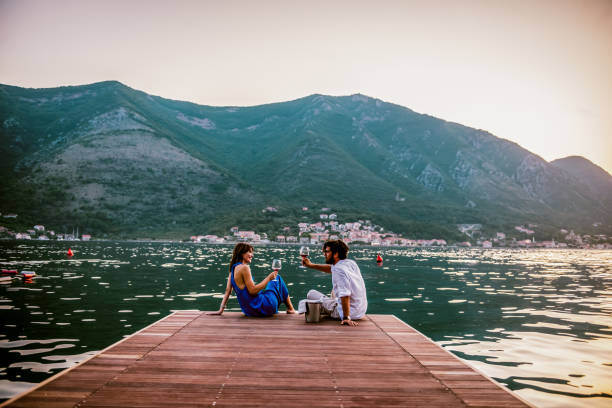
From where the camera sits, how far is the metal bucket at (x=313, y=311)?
10.2 metres

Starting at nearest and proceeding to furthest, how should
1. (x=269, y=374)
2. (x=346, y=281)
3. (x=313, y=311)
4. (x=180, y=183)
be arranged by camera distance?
(x=269, y=374)
(x=346, y=281)
(x=313, y=311)
(x=180, y=183)

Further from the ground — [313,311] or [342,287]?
[342,287]

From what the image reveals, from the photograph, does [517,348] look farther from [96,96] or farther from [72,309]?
[96,96]

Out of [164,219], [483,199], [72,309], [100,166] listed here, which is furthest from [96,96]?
→ [72,309]

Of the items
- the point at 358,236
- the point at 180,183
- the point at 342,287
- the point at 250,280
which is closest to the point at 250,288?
the point at 250,280

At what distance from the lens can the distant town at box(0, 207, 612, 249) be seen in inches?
4374

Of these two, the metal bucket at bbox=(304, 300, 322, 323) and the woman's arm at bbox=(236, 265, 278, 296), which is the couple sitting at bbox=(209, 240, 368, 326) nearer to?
the woman's arm at bbox=(236, 265, 278, 296)

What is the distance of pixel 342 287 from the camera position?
9.94 meters

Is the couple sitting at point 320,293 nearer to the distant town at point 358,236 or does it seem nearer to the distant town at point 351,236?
the distant town at point 358,236

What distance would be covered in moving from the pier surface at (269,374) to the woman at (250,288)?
1.39 metres

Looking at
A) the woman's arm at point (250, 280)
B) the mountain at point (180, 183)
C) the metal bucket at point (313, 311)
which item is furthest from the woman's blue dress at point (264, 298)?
the mountain at point (180, 183)

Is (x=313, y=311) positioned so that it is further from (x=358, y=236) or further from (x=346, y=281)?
(x=358, y=236)

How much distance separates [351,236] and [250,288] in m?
118

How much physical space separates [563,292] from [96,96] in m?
201
